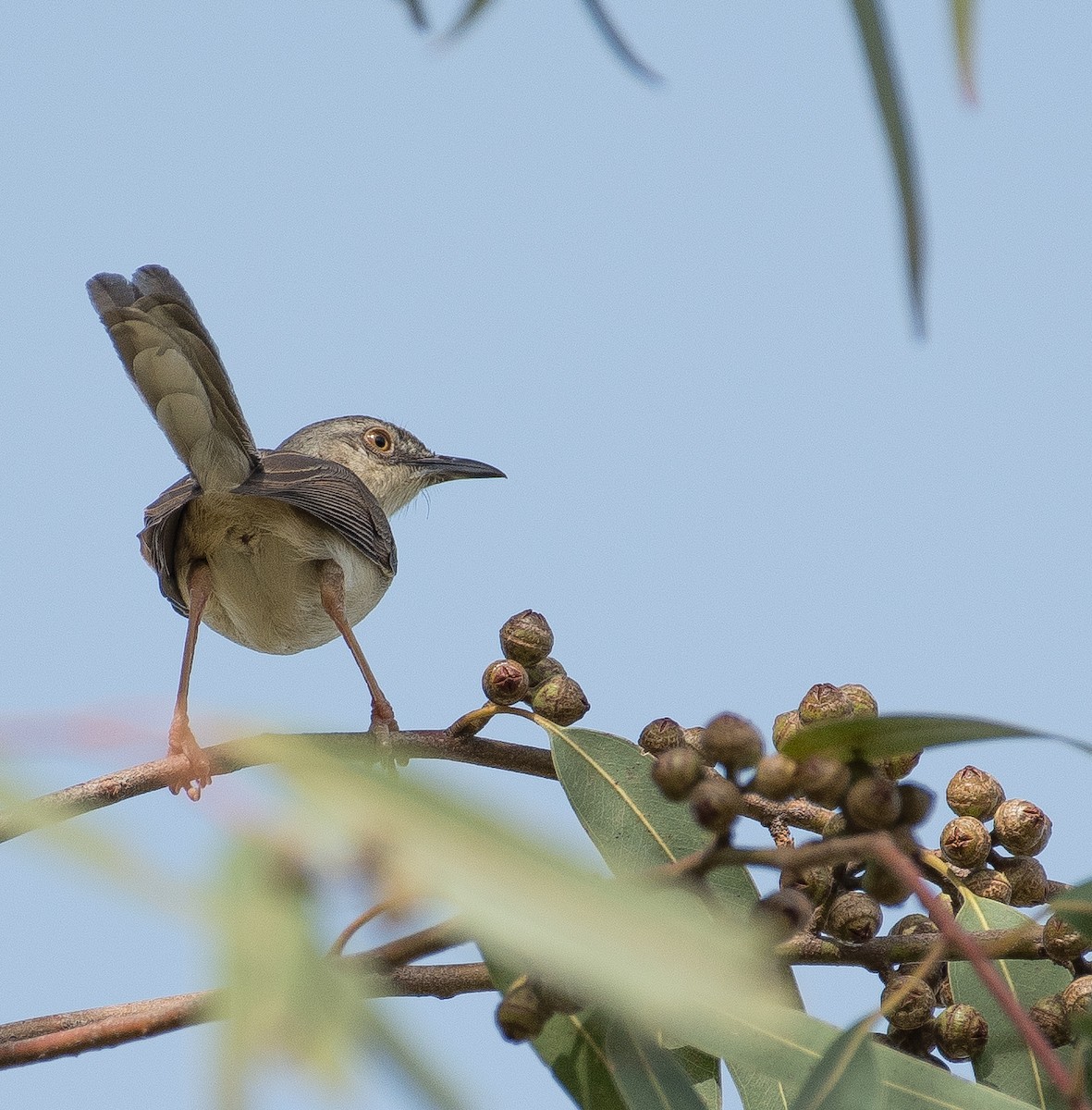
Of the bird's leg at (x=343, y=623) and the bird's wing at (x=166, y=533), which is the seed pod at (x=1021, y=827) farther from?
the bird's wing at (x=166, y=533)

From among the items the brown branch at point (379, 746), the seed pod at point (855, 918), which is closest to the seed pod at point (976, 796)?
the seed pod at point (855, 918)

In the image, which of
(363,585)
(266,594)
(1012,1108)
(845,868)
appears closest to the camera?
(1012,1108)

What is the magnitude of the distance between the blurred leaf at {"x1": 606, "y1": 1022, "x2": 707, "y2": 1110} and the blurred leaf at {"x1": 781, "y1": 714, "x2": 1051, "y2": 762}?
574 millimetres

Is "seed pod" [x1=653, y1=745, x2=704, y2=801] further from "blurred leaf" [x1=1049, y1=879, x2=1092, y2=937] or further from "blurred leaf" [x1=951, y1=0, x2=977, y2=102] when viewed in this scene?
"blurred leaf" [x1=951, y1=0, x2=977, y2=102]

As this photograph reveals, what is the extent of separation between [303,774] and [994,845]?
195cm

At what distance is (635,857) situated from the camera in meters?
2.65

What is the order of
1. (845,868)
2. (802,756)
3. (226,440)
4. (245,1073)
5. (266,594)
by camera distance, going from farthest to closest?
(266,594)
(226,440)
(845,868)
(802,756)
(245,1073)

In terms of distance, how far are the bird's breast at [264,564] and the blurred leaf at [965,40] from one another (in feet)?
13.0

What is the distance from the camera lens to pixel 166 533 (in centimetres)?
514

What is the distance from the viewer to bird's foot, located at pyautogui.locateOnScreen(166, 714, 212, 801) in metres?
2.83

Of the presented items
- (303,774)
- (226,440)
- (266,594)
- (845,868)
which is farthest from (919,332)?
(266,594)

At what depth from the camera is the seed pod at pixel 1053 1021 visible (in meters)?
2.23

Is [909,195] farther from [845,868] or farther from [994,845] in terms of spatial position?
[994,845]

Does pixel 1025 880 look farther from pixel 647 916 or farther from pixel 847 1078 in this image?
pixel 647 916
